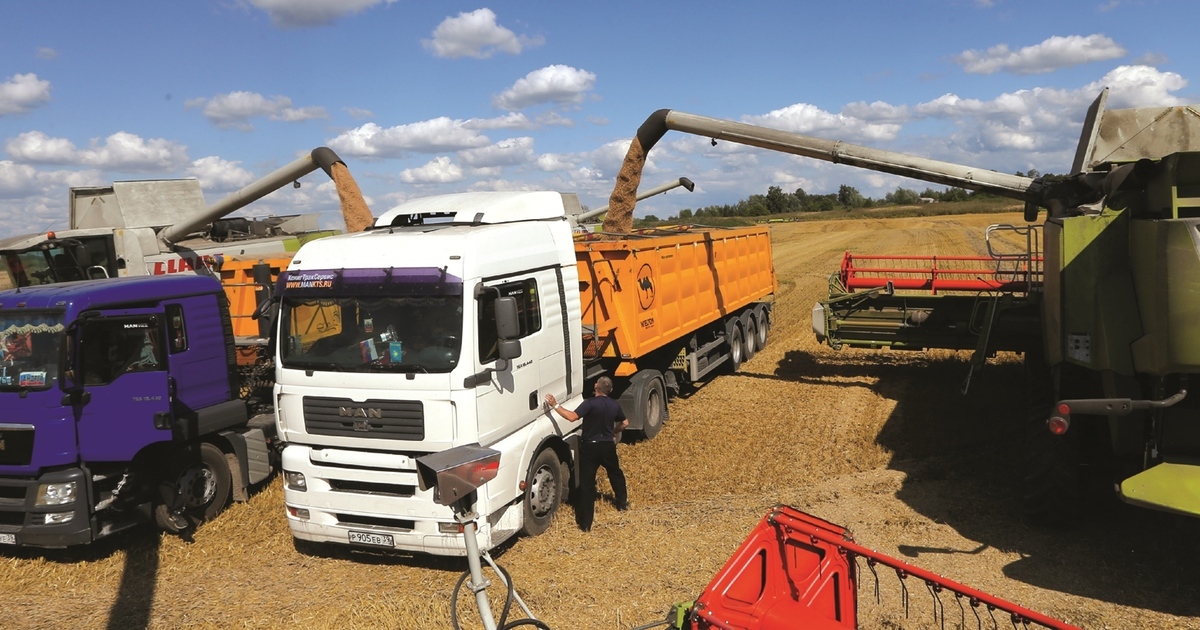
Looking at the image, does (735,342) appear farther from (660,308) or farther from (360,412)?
(360,412)

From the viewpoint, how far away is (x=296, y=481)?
6.58m

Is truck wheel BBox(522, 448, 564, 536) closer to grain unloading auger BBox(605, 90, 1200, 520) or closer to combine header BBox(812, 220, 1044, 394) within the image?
grain unloading auger BBox(605, 90, 1200, 520)

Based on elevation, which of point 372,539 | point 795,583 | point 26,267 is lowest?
point 372,539

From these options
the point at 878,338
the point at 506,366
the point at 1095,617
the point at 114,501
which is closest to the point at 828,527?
the point at 1095,617

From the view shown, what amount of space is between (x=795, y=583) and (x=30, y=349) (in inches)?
256

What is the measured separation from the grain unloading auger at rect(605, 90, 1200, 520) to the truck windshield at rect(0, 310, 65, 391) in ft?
25.5

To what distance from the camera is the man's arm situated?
23.5 feet

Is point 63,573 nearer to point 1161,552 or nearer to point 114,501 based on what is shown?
point 114,501

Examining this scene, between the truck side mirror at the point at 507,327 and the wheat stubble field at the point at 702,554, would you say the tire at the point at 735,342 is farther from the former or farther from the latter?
the truck side mirror at the point at 507,327

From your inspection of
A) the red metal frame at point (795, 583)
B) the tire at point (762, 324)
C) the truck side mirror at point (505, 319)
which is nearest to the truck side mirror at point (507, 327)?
the truck side mirror at point (505, 319)

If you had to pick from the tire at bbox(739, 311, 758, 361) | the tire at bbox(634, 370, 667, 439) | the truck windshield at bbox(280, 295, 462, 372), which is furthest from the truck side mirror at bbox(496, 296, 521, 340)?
the tire at bbox(739, 311, 758, 361)

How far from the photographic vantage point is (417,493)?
20.4ft

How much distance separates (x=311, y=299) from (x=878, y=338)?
28.6 feet

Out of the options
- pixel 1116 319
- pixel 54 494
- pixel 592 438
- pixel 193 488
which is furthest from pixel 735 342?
pixel 54 494
